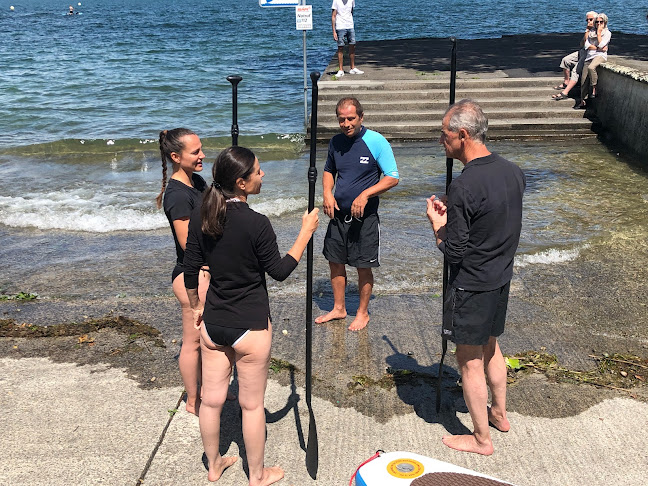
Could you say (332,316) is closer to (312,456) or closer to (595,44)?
(312,456)

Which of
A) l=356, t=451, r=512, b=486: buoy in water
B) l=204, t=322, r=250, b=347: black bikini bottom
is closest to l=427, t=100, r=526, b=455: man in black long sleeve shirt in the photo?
l=356, t=451, r=512, b=486: buoy in water

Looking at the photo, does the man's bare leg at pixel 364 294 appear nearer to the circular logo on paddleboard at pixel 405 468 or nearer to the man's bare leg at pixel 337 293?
the man's bare leg at pixel 337 293

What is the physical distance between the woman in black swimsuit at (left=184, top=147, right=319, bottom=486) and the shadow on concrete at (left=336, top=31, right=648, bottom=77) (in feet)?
47.3

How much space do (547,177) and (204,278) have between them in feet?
29.3

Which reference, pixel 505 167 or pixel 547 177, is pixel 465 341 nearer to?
pixel 505 167

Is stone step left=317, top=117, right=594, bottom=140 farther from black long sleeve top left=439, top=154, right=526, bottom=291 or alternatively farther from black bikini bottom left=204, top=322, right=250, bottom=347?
black bikini bottom left=204, top=322, right=250, bottom=347

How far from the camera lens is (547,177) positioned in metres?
11.8

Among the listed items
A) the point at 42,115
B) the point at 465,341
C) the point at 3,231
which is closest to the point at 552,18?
the point at 42,115

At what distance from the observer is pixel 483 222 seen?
3.75 m

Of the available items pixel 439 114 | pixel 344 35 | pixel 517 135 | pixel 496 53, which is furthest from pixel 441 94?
pixel 496 53

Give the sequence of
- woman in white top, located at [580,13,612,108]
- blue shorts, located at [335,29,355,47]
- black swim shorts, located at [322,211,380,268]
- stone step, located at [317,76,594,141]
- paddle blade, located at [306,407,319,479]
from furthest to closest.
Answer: blue shorts, located at [335,29,355,47] → stone step, located at [317,76,594,141] → woman in white top, located at [580,13,612,108] → black swim shorts, located at [322,211,380,268] → paddle blade, located at [306,407,319,479]

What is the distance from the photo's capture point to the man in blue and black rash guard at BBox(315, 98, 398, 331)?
18.6ft

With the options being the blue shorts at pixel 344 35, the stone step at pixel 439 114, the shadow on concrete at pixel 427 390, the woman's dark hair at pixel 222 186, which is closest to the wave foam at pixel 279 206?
the stone step at pixel 439 114

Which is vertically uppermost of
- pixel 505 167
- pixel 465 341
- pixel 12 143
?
pixel 505 167
